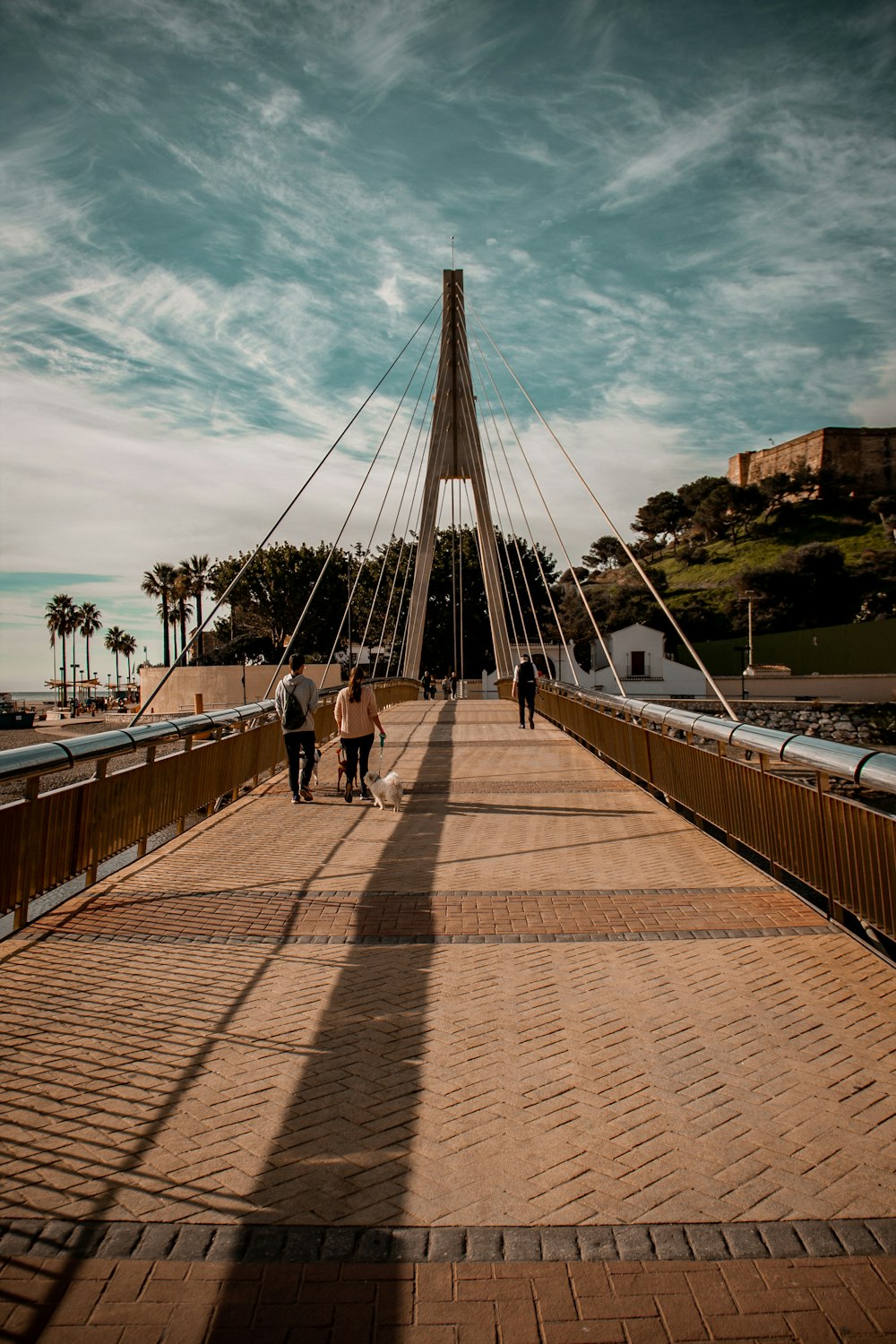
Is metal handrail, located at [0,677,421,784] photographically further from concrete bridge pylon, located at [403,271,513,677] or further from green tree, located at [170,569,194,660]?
green tree, located at [170,569,194,660]

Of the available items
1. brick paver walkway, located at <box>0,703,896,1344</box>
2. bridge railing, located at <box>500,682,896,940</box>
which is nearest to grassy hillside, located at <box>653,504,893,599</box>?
bridge railing, located at <box>500,682,896,940</box>

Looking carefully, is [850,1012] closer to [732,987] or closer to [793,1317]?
[732,987]

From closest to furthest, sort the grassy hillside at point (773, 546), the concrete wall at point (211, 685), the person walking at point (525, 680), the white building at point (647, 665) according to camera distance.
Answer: the person walking at point (525, 680) < the concrete wall at point (211, 685) < the white building at point (647, 665) < the grassy hillside at point (773, 546)

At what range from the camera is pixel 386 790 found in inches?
424

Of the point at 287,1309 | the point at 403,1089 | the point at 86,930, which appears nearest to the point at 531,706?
the point at 86,930

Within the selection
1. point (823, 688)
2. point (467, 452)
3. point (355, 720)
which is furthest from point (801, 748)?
point (823, 688)

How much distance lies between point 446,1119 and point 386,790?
7195 mm

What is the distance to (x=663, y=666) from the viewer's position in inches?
2719

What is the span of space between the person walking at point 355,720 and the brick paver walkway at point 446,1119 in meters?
4.36

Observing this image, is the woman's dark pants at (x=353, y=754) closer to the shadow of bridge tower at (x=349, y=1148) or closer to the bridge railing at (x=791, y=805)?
the bridge railing at (x=791, y=805)

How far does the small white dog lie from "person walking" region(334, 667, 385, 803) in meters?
0.43

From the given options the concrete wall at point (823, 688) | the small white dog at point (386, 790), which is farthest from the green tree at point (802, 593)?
the small white dog at point (386, 790)

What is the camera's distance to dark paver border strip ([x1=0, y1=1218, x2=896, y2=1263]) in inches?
111

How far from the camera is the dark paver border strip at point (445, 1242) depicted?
281 centimetres
